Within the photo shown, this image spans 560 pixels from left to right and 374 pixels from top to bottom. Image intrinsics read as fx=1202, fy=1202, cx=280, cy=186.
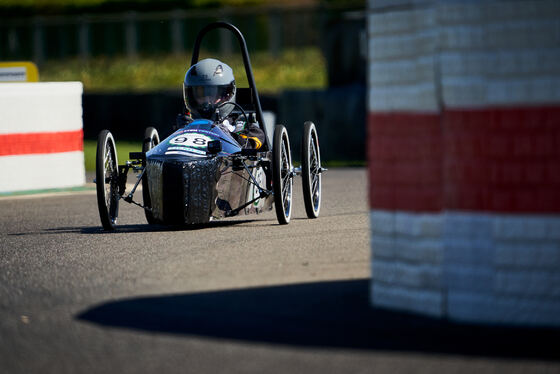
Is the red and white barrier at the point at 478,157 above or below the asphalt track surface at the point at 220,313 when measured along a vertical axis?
above

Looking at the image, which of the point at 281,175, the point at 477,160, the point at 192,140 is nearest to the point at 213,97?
the point at 192,140

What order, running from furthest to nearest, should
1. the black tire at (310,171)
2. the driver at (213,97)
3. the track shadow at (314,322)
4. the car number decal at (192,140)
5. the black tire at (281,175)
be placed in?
the driver at (213,97) → the black tire at (310,171) → the car number decal at (192,140) → the black tire at (281,175) → the track shadow at (314,322)

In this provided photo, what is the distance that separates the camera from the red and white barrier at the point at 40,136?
558 inches

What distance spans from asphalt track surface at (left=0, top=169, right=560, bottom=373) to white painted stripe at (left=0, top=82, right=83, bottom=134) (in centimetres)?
439

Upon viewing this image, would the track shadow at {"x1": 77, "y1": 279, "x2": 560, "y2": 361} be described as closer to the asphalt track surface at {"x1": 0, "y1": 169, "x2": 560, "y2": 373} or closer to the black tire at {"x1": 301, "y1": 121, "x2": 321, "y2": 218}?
the asphalt track surface at {"x1": 0, "y1": 169, "x2": 560, "y2": 373}

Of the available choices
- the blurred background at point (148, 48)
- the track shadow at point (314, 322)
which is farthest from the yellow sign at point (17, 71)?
the track shadow at point (314, 322)

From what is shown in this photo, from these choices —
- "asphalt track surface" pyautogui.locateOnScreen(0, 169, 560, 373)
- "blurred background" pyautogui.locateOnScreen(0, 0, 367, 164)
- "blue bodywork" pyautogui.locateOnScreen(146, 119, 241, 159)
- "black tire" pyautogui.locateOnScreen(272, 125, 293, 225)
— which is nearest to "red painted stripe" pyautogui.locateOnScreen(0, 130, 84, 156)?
"blue bodywork" pyautogui.locateOnScreen(146, 119, 241, 159)

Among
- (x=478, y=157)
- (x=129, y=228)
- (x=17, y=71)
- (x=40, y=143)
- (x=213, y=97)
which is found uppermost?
(x=17, y=71)

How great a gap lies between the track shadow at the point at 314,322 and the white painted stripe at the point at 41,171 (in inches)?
311

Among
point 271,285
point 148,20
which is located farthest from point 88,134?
point 271,285

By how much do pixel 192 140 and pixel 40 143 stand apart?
4.77 metres

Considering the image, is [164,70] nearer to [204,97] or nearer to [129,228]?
[204,97]

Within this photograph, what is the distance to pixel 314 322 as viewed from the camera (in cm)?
580

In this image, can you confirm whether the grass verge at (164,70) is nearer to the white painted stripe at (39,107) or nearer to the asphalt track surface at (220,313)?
the white painted stripe at (39,107)
